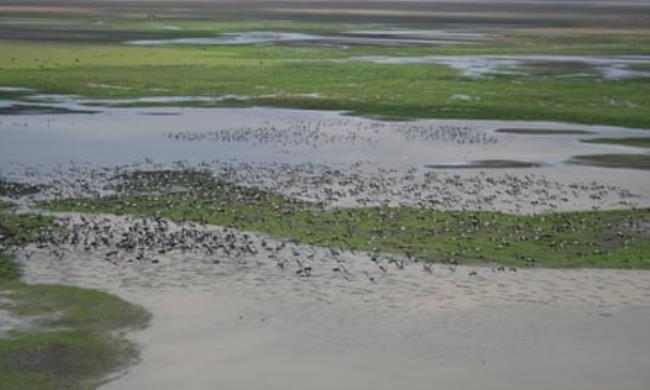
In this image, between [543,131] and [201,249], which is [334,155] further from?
[201,249]

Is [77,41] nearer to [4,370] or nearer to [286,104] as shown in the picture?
[286,104]

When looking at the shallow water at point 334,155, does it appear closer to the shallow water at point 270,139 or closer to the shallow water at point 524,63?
the shallow water at point 270,139

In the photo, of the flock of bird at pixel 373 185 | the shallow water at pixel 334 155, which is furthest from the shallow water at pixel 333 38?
the flock of bird at pixel 373 185

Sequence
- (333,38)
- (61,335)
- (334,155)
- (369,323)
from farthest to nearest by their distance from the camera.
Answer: (333,38)
(334,155)
(369,323)
(61,335)

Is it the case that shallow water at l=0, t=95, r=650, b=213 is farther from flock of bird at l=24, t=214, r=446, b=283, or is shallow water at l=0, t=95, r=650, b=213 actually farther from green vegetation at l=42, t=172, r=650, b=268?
flock of bird at l=24, t=214, r=446, b=283

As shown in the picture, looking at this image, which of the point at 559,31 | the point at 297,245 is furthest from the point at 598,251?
the point at 559,31

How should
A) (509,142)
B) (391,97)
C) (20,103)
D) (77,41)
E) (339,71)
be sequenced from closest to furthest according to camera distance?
1. (509,142)
2. (20,103)
3. (391,97)
4. (339,71)
5. (77,41)

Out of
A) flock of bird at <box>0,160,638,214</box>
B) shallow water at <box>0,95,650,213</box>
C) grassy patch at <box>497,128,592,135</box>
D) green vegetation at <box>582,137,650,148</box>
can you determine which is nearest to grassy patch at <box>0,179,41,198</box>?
flock of bird at <box>0,160,638,214</box>

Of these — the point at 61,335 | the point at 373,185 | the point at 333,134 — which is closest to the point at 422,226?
the point at 373,185
